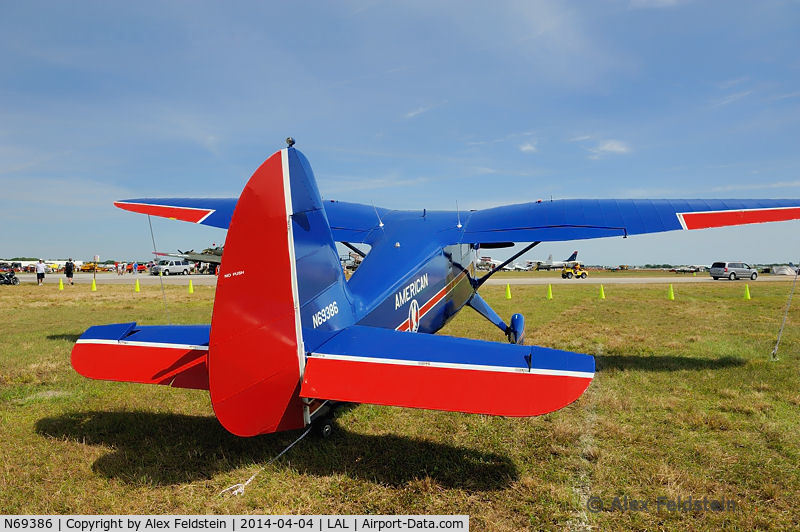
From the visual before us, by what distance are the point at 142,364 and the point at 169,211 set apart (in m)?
4.07

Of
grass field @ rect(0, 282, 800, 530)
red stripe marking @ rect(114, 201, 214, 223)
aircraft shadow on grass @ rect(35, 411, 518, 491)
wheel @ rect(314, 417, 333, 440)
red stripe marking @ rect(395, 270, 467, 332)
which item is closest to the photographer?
grass field @ rect(0, 282, 800, 530)

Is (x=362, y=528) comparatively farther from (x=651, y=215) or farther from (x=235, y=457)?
(x=651, y=215)

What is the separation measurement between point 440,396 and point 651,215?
5.81 metres

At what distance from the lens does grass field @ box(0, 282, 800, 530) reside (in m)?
3.27

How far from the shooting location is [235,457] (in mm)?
4070

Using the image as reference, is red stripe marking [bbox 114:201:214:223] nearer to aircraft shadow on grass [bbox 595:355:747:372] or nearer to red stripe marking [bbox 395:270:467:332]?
red stripe marking [bbox 395:270:467:332]

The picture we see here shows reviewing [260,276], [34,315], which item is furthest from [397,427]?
[34,315]

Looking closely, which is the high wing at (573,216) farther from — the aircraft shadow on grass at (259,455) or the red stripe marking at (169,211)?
the aircraft shadow on grass at (259,455)

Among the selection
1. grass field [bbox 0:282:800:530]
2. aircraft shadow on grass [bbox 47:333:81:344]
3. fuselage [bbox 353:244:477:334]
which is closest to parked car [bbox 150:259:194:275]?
aircraft shadow on grass [bbox 47:333:81:344]

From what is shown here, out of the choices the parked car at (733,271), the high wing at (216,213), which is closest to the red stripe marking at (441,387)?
the high wing at (216,213)

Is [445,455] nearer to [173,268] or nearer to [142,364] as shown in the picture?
[142,364]

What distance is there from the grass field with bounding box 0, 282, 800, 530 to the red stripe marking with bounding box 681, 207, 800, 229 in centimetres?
231

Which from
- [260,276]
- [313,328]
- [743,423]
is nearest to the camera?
[260,276]

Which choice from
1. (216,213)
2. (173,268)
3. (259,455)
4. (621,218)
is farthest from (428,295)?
(173,268)
